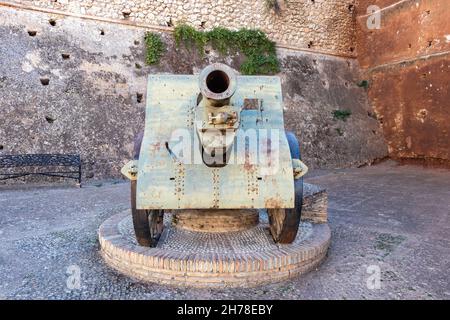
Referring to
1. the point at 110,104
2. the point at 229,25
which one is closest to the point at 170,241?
the point at 110,104

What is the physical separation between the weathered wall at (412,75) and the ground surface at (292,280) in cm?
442

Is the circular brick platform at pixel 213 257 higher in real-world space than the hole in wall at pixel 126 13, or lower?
lower

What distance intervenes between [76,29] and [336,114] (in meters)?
8.33

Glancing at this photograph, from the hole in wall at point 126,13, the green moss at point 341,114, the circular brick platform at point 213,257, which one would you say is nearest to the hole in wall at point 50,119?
the hole in wall at point 126,13

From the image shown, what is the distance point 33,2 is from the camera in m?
9.58

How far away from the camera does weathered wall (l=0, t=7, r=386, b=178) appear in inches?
334

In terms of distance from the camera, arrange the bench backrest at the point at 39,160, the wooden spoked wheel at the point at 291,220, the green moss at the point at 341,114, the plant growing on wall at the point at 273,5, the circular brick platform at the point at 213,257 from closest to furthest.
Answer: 1. the circular brick platform at the point at 213,257
2. the wooden spoked wheel at the point at 291,220
3. the bench backrest at the point at 39,160
4. the green moss at the point at 341,114
5. the plant growing on wall at the point at 273,5

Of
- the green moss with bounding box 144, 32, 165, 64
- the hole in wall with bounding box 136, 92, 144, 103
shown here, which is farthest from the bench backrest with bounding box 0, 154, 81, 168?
the green moss with bounding box 144, 32, 165, 64

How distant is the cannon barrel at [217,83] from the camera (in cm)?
275

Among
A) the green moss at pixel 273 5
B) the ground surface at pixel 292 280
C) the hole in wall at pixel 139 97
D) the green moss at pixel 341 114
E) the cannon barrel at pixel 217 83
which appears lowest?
the ground surface at pixel 292 280

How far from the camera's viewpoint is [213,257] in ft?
10.2

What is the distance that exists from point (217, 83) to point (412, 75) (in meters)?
10.6

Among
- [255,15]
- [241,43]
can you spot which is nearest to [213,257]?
[241,43]

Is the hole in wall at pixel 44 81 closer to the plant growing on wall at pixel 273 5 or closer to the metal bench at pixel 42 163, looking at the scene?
the metal bench at pixel 42 163
